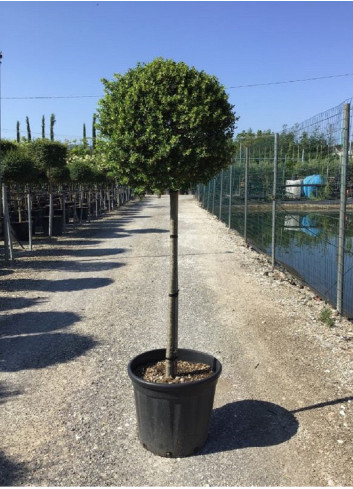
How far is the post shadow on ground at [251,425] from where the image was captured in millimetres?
3180

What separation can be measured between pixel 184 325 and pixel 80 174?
659 inches

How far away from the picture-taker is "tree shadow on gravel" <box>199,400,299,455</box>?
10.4 feet

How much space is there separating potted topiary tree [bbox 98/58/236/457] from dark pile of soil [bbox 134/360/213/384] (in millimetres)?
198

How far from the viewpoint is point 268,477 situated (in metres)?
2.81

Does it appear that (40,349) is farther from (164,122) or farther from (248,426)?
(164,122)

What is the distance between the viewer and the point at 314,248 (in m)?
7.64

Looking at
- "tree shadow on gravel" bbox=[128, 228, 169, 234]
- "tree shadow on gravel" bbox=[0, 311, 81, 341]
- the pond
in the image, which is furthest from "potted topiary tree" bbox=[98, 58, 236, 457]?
"tree shadow on gravel" bbox=[128, 228, 169, 234]

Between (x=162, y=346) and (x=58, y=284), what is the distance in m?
3.62

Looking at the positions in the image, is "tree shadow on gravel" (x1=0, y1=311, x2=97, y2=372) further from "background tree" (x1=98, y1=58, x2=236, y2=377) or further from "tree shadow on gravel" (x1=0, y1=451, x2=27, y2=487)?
"background tree" (x1=98, y1=58, x2=236, y2=377)

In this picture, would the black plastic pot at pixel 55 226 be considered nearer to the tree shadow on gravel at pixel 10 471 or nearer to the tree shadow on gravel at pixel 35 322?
the tree shadow on gravel at pixel 35 322

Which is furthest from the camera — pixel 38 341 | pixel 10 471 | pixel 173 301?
pixel 38 341

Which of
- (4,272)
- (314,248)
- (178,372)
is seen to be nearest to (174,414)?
(178,372)

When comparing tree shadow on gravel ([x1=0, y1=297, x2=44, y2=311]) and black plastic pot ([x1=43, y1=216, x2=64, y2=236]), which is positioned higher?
black plastic pot ([x1=43, y1=216, x2=64, y2=236])

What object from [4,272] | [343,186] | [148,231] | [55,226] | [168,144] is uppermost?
[168,144]
